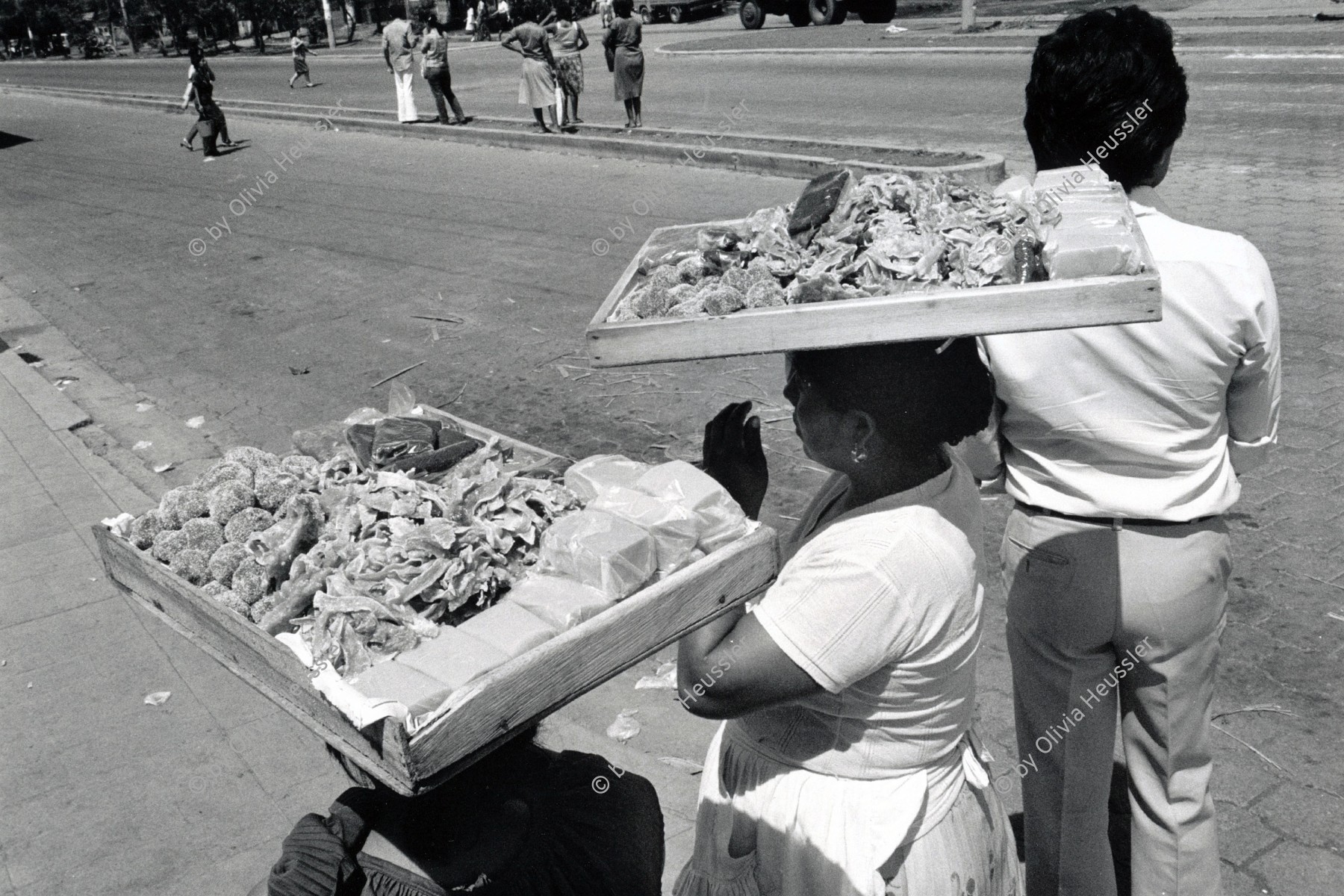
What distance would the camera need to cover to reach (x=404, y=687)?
182 centimetres

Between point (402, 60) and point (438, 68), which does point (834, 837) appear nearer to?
point (438, 68)

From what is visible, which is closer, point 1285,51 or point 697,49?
point 1285,51

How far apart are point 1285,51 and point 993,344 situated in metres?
18.7

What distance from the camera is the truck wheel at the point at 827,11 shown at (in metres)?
29.7

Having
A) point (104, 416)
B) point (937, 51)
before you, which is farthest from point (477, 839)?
point (937, 51)

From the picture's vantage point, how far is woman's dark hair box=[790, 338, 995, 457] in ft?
6.20

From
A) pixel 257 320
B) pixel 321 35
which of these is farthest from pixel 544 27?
pixel 321 35

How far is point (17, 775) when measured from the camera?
410 centimetres

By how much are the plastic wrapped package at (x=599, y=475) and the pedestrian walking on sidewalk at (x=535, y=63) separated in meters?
15.1

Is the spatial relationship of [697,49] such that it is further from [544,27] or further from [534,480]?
[534,480]

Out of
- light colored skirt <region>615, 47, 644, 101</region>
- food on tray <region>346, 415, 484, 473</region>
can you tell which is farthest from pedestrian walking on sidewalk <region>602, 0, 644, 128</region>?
food on tray <region>346, 415, 484, 473</region>

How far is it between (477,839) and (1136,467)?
5.14 ft

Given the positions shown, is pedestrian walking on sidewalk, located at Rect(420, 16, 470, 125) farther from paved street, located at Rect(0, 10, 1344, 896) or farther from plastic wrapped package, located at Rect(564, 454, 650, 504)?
plastic wrapped package, located at Rect(564, 454, 650, 504)

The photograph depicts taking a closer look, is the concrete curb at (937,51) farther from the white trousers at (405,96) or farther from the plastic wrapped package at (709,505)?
the plastic wrapped package at (709,505)
